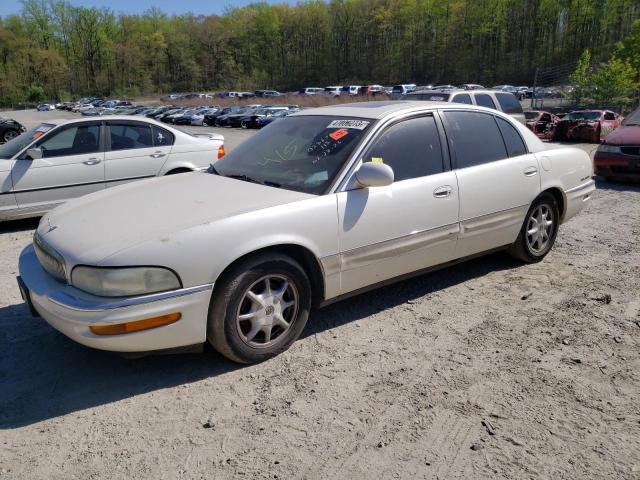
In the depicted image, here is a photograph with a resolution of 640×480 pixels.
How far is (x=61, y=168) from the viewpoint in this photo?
22.3ft

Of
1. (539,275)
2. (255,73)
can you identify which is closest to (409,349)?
(539,275)

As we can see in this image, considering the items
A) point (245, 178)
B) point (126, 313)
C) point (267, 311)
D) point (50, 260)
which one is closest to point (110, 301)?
point (126, 313)

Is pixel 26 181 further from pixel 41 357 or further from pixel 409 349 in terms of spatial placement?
pixel 409 349

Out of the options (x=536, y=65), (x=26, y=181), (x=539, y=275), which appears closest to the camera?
(x=539, y=275)

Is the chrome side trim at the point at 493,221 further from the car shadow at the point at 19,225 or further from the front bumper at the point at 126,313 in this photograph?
the car shadow at the point at 19,225

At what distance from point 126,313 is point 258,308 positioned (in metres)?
0.78

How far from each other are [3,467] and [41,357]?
1.09 metres

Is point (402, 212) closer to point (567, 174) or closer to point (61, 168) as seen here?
point (567, 174)

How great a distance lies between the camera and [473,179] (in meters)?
4.25

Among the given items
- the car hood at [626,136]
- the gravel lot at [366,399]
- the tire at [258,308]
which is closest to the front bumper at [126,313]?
the tire at [258,308]

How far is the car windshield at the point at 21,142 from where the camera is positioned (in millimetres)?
6809

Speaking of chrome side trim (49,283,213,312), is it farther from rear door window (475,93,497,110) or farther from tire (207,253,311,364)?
rear door window (475,93,497,110)

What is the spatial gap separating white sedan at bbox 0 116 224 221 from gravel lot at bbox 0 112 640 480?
2702mm

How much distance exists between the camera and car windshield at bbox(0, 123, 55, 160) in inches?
268
